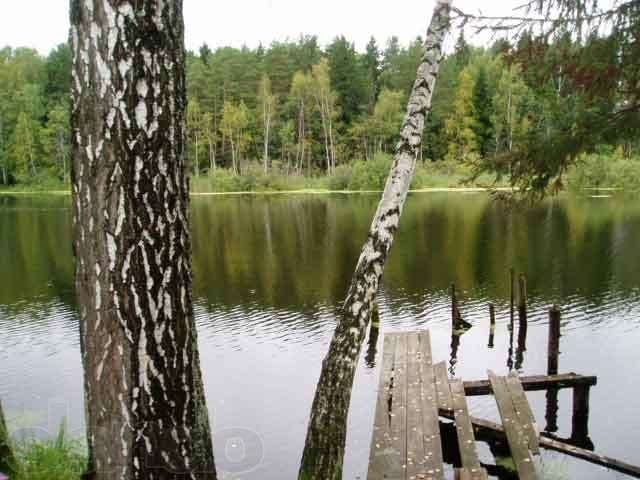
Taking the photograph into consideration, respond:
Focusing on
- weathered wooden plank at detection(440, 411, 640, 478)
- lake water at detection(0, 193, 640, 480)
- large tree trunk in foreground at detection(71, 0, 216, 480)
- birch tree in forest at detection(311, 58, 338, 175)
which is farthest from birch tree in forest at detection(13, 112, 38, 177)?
large tree trunk in foreground at detection(71, 0, 216, 480)

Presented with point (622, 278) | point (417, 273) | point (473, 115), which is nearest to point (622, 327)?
point (622, 278)

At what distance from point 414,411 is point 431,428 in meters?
0.72

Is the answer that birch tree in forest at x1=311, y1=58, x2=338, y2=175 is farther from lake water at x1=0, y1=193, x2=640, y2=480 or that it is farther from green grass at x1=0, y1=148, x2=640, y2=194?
lake water at x1=0, y1=193, x2=640, y2=480

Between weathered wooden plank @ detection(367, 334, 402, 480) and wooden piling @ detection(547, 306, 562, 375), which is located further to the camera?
wooden piling @ detection(547, 306, 562, 375)

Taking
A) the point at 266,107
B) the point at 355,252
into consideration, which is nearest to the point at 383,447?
the point at 355,252

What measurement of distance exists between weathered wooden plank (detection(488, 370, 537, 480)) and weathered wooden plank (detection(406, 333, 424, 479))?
1299 millimetres

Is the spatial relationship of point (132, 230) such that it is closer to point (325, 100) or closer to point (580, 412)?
point (580, 412)

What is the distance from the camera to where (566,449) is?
7812 mm

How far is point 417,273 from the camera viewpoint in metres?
23.1

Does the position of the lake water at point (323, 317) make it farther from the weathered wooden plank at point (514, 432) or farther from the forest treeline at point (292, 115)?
the forest treeline at point (292, 115)

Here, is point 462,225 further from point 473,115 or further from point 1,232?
point 473,115

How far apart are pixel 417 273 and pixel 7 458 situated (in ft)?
66.3

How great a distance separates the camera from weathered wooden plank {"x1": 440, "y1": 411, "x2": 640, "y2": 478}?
7.31 metres

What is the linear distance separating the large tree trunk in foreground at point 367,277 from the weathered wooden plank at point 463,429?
219cm
